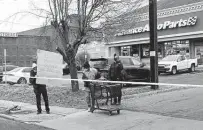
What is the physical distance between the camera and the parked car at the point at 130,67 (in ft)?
53.3

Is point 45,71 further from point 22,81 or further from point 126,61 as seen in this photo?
point 22,81

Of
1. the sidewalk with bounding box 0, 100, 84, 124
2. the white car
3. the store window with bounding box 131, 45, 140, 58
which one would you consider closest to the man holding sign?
the sidewalk with bounding box 0, 100, 84, 124

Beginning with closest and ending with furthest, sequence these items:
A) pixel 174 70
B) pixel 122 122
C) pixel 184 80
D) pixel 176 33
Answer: pixel 122 122
pixel 184 80
pixel 174 70
pixel 176 33

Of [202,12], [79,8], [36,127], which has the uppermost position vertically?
[202,12]

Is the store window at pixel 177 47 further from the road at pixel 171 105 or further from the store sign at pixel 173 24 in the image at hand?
the road at pixel 171 105

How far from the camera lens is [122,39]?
1491 inches

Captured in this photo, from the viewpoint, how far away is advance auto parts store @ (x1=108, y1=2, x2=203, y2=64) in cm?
3016

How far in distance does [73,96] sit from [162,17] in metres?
22.7

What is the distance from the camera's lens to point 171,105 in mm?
10391

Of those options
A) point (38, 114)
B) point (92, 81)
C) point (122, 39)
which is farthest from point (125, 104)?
point (122, 39)

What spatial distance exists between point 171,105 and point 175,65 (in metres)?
15.3

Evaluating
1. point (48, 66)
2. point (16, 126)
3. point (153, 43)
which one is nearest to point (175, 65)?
point (153, 43)

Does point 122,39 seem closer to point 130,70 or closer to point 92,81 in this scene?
point 130,70

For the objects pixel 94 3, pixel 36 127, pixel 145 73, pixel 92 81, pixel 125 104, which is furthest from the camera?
pixel 145 73
